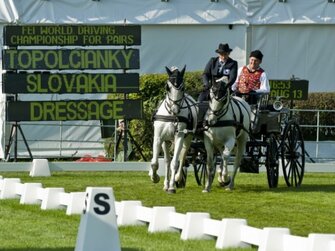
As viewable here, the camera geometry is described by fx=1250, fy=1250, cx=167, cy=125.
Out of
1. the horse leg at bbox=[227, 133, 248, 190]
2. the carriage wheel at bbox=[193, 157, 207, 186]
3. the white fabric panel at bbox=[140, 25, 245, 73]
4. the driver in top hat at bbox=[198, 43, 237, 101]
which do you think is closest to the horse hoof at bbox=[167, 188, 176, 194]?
the horse leg at bbox=[227, 133, 248, 190]

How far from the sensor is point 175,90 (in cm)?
1869

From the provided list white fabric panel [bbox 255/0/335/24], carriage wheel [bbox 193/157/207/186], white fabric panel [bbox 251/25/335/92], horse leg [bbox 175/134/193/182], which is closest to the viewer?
horse leg [bbox 175/134/193/182]

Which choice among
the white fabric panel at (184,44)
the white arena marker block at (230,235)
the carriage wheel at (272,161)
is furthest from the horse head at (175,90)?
the white fabric panel at (184,44)

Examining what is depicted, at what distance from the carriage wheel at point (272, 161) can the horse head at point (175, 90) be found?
194cm

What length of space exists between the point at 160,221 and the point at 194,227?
821 mm

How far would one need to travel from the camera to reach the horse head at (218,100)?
1862 centimetres

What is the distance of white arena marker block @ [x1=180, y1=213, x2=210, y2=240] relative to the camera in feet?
41.9

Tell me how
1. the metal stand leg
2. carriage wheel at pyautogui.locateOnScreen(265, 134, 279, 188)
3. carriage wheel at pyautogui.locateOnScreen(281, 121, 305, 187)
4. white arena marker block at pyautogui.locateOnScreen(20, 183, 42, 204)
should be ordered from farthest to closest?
1. the metal stand leg
2. carriage wheel at pyautogui.locateOnScreen(281, 121, 305, 187)
3. carriage wheel at pyautogui.locateOnScreen(265, 134, 279, 188)
4. white arena marker block at pyautogui.locateOnScreen(20, 183, 42, 204)

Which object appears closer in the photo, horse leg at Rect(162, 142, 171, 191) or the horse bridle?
the horse bridle

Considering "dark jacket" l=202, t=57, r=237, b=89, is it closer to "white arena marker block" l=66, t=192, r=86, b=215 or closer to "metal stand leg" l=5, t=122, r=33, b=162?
"white arena marker block" l=66, t=192, r=86, b=215

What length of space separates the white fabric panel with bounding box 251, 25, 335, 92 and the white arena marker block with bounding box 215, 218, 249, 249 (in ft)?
63.6

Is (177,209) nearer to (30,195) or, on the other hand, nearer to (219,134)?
(30,195)

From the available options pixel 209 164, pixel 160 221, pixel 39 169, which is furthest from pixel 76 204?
pixel 39 169

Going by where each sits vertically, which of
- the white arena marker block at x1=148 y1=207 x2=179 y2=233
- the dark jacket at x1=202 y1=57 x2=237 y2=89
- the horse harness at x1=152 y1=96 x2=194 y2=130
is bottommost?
the white arena marker block at x1=148 y1=207 x2=179 y2=233
